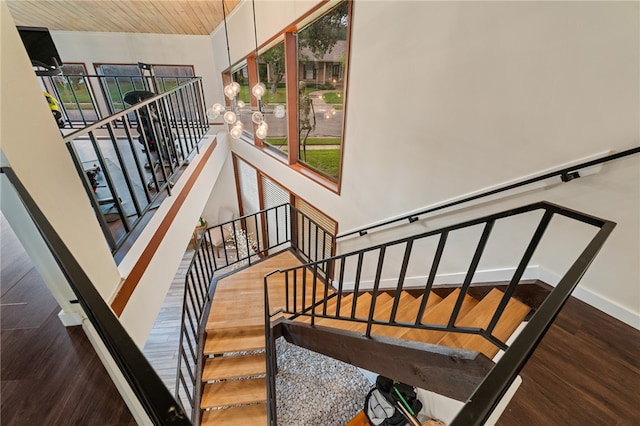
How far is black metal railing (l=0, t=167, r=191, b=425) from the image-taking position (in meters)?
0.42

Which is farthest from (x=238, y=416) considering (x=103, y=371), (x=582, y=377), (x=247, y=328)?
(x=582, y=377)

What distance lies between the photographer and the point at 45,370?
1065 millimetres

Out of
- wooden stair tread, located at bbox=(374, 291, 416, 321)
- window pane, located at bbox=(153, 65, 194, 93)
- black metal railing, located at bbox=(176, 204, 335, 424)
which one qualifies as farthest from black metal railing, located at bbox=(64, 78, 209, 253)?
window pane, located at bbox=(153, 65, 194, 93)

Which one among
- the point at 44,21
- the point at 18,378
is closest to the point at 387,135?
the point at 18,378

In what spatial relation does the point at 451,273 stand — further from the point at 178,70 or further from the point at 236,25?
the point at 178,70

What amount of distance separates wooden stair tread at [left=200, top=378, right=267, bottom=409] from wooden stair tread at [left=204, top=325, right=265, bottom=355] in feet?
1.28

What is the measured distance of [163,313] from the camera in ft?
17.4

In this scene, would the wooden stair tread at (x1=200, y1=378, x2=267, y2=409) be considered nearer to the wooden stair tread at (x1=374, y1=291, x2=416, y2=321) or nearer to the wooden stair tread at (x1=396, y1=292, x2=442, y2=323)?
the wooden stair tread at (x1=374, y1=291, x2=416, y2=321)

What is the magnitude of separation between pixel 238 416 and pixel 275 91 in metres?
4.64

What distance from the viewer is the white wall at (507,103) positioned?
1379 millimetres

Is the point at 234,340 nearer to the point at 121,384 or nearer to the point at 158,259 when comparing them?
the point at 158,259

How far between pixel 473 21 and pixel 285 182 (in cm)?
349

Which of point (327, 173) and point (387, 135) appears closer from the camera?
point (387, 135)

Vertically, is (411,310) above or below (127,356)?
below
